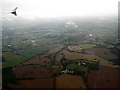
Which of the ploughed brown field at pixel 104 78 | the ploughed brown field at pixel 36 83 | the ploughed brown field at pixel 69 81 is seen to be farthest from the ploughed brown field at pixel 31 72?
the ploughed brown field at pixel 104 78

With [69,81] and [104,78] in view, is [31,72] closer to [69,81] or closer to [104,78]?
[69,81]

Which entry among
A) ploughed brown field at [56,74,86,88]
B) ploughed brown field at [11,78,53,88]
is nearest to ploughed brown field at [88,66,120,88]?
ploughed brown field at [56,74,86,88]

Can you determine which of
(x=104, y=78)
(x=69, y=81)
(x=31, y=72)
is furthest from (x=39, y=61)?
(x=104, y=78)

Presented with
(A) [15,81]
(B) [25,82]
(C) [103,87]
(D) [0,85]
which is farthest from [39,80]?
(C) [103,87]

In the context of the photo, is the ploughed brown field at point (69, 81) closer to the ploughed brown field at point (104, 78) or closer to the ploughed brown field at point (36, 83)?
the ploughed brown field at point (36, 83)

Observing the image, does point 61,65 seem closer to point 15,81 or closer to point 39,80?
point 39,80
